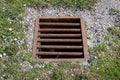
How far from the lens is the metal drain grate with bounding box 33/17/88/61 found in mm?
3854

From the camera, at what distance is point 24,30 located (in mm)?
4133

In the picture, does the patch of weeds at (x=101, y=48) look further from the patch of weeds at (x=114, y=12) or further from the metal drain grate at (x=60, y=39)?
the patch of weeds at (x=114, y=12)

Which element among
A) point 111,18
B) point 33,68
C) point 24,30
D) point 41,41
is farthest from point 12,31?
point 111,18

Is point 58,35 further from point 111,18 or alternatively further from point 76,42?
point 111,18

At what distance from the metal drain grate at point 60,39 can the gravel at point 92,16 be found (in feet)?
0.28

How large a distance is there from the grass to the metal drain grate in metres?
0.13

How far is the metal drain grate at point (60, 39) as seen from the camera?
3.85 meters

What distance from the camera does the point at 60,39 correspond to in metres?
4.05

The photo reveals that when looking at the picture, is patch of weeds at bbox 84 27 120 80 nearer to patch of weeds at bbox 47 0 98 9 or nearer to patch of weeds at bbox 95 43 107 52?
patch of weeds at bbox 95 43 107 52

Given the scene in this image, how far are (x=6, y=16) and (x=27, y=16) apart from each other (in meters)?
0.30

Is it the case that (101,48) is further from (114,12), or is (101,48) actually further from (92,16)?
(114,12)

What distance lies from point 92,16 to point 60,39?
0.67 meters

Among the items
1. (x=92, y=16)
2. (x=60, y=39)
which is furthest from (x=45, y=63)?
(x=92, y=16)

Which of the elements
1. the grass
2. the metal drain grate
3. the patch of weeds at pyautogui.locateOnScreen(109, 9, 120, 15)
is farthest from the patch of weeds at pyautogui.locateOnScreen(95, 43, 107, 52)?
the patch of weeds at pyautogui.locateOnScreen(109, 9, 120, 15)
